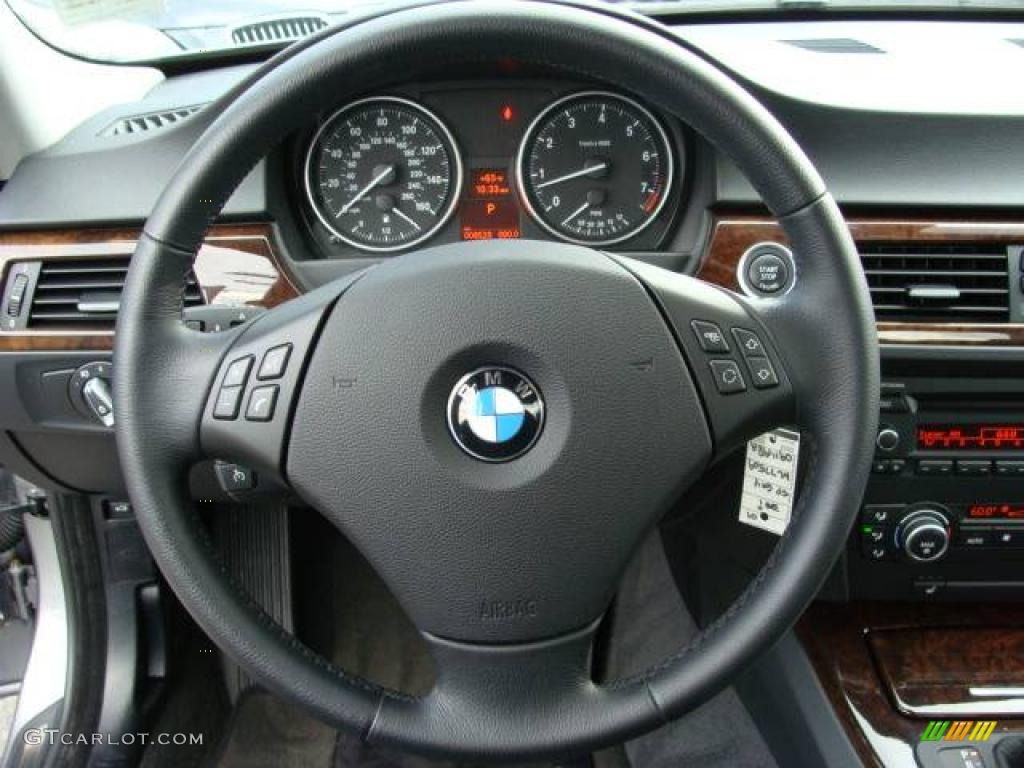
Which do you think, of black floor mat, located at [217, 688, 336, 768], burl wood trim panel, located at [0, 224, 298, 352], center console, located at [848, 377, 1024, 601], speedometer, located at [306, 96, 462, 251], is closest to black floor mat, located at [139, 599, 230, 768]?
black floor mat, located at [217, 688, 336, 768]

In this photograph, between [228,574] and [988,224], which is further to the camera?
[988,224]

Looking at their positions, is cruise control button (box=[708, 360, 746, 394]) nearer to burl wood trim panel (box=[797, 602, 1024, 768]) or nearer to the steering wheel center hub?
the steering wheel center hub

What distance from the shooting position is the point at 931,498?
1.51 meters

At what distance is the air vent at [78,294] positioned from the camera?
4.98ft

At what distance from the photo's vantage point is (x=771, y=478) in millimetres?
1288

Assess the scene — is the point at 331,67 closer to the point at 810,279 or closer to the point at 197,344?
the point at 197,344

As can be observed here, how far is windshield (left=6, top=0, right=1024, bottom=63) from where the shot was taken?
1.73m

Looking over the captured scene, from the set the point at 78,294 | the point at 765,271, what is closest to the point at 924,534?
the point at 765,271

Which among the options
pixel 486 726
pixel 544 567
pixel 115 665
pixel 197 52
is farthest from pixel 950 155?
pixel 115 665

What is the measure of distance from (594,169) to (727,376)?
537mm

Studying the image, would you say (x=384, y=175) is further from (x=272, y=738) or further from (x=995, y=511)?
(x=272, y=738)

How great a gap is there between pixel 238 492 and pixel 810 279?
0.85 meters

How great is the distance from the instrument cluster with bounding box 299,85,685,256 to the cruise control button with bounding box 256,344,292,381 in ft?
1.59

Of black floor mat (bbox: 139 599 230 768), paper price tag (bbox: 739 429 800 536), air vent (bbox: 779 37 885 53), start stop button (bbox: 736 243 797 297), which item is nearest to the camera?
paper price tag (bbox: 739 429 800 536)
